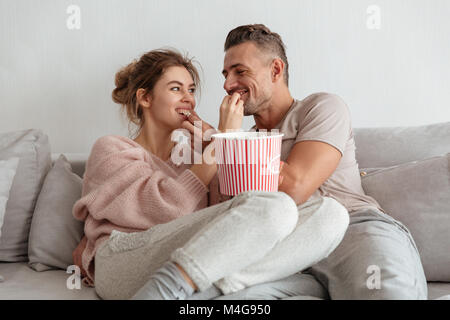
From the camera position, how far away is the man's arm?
152 centimetres

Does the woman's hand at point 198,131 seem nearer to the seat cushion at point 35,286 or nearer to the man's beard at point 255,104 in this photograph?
the man's beard at point 255,104

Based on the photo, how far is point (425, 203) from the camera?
160cm

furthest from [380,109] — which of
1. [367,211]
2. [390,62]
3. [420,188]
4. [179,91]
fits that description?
[179,91]

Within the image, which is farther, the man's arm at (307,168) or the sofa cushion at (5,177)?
the sofa cushion at (5,177)

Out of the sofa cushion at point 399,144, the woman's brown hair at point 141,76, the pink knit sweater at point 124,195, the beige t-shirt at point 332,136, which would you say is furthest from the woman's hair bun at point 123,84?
the sofa cushion at point 399,144

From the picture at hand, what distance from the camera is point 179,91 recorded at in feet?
6.04

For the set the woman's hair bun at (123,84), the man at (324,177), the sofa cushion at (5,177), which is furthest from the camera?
the woman's hair bun at (123,84)

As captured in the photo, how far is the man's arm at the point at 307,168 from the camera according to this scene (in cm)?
152

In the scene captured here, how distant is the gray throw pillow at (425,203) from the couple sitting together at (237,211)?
7 centimetres

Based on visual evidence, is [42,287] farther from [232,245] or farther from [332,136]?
[332,136]

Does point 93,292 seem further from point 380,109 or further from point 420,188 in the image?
point 380,109

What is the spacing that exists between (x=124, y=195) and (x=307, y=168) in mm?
561
